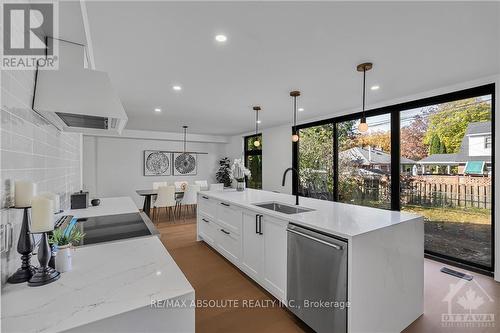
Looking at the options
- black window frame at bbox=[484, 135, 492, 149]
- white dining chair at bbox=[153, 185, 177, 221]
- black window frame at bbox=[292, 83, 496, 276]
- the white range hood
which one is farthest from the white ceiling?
white dining chair at bbox=[153, 185, 177, 221]

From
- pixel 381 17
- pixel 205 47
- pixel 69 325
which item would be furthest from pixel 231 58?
pixel 69 325

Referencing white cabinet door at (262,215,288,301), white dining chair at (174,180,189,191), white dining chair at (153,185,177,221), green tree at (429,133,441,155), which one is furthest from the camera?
white dining chair at (174,180,189,191)

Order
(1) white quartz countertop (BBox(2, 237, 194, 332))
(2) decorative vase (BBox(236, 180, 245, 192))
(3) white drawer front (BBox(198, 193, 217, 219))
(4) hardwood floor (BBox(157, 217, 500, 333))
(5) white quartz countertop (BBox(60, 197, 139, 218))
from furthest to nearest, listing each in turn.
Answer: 1. (2) decorative vase (BBox(236, 180, 245, 192))
2. (3) white drawer front (BBox(198, 193, 217, 219))
3. (5) white quartz countertop (BBox(60, 197, 139, 218))
4. (4) hardwood floor (BBox(157, 217, 500, 333))
5. (1) white quartz countertop (BBox(2, 237, 194, 332))

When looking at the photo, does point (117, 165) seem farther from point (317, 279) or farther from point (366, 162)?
point (317, 279)

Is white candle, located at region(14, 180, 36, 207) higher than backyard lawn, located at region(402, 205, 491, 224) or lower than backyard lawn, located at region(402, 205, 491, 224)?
higher

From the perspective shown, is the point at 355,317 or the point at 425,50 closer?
the point at 355,317

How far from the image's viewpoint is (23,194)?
3.23 feet

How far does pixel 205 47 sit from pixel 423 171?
3557mm

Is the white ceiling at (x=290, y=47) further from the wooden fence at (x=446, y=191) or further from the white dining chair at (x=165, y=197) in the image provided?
the white dining chair at (x=165, y=197)

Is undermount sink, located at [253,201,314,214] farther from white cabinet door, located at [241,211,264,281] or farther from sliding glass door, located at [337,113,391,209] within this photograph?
sliding glass door, located at [337,113,391,209]

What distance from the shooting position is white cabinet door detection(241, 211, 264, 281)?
243cm

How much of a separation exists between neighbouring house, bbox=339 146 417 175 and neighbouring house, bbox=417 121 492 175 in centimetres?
42

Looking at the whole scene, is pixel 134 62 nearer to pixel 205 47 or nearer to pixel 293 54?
pixel 205 47

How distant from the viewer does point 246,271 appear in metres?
2.68
